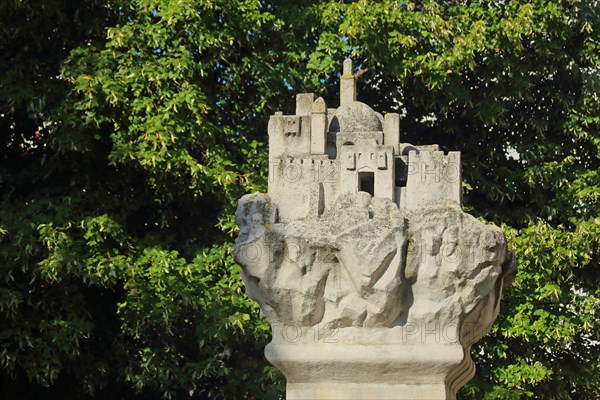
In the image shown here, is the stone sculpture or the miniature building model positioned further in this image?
the miniature building model

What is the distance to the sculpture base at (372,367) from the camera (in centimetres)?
912

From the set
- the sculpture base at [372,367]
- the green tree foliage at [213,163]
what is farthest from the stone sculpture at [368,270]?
the green tree foliage at [213,163]

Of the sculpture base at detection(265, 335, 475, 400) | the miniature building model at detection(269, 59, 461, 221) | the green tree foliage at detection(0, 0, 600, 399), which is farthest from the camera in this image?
the green tree foliage at detection(0, 0, 600, 399)

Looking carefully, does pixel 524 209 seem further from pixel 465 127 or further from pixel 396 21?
pixel 396 21

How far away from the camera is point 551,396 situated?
15.8 meters

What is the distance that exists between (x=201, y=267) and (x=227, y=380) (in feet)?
5.11

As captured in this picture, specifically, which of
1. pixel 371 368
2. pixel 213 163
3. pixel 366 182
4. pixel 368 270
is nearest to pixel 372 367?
pixel 371 368

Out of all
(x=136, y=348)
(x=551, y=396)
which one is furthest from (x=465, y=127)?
(x=136, y=348)

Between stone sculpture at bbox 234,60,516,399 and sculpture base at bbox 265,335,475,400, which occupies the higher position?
stone sculpture at bbox 234,60,516,399

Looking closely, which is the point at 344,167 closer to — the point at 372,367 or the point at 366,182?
the point at 366,182

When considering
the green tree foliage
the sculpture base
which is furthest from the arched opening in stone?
the green tree foliage

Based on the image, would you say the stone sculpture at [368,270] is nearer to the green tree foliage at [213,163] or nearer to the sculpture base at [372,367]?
the sculpture base at [372,367]

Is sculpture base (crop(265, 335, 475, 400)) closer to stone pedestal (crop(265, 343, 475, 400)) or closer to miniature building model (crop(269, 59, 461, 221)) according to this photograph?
stone pedestal (crop(265, 343, 475, 400))

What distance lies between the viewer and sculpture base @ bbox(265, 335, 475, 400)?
912 centimetres
